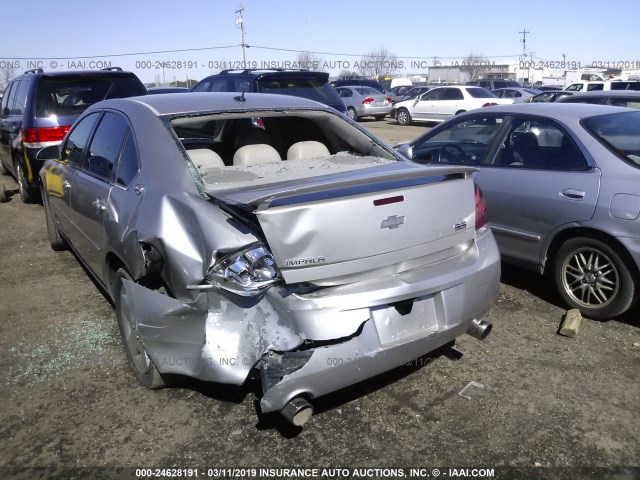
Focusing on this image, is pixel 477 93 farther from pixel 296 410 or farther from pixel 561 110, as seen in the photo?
Answer: pixel 296 410

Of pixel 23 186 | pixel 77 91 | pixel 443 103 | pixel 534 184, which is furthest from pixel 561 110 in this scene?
pixel 443 103

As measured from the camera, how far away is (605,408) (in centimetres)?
299

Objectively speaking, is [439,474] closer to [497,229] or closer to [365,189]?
[365,189]

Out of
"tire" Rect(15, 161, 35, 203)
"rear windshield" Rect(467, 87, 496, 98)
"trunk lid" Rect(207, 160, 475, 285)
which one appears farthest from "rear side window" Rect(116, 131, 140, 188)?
"rear windshield" Rect(467, 87, 496, 98)

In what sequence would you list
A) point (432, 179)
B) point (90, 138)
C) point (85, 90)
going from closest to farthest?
point (432, 179) < point (90, 138) < point (85, 90)

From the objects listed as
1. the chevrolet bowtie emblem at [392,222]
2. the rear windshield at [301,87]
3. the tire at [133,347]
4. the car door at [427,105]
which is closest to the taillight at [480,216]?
the chevrolet bowtie emblem at [392,222]

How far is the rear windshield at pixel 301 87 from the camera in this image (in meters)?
9.12

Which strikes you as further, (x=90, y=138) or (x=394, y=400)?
(x=90, y=138)

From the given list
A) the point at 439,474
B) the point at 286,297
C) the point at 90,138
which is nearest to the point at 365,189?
the point at 286,297

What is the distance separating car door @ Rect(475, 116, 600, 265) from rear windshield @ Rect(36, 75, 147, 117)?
18.3ft

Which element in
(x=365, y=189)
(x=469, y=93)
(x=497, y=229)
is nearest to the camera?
(x=365, y=189)

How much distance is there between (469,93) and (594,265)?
18.1m

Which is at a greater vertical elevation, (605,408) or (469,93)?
(469,93)

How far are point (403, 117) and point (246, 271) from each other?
21.5 meters
